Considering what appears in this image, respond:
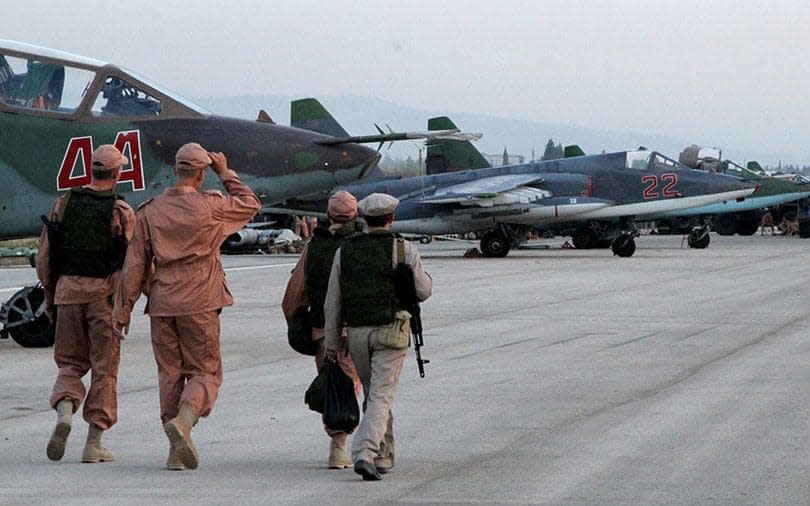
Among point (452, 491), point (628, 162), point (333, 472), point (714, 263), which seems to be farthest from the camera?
point (628, 162)

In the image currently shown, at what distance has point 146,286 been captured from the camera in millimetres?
7789

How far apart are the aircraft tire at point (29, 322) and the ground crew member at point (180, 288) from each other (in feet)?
19.9

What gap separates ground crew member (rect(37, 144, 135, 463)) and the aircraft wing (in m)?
25.4

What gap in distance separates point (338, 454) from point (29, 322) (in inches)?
268

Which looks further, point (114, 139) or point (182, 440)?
point (114, 139)

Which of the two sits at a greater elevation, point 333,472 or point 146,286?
point 146,286

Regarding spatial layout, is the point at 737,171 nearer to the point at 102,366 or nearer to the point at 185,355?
the point at 102,366

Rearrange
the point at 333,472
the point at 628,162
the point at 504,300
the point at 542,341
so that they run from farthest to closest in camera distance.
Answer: the point at 628,162 < the point at 504,300 < the point at 542,341 < the point at 333,472

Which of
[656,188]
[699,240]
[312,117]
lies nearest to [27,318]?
[656,188]

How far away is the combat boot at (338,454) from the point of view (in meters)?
7.52

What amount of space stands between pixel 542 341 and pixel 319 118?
26.6m

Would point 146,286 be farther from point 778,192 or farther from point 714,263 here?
point 778,192

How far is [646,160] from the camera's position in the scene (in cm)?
3453

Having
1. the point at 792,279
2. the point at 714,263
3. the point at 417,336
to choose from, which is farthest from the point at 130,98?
the point at 714,263
